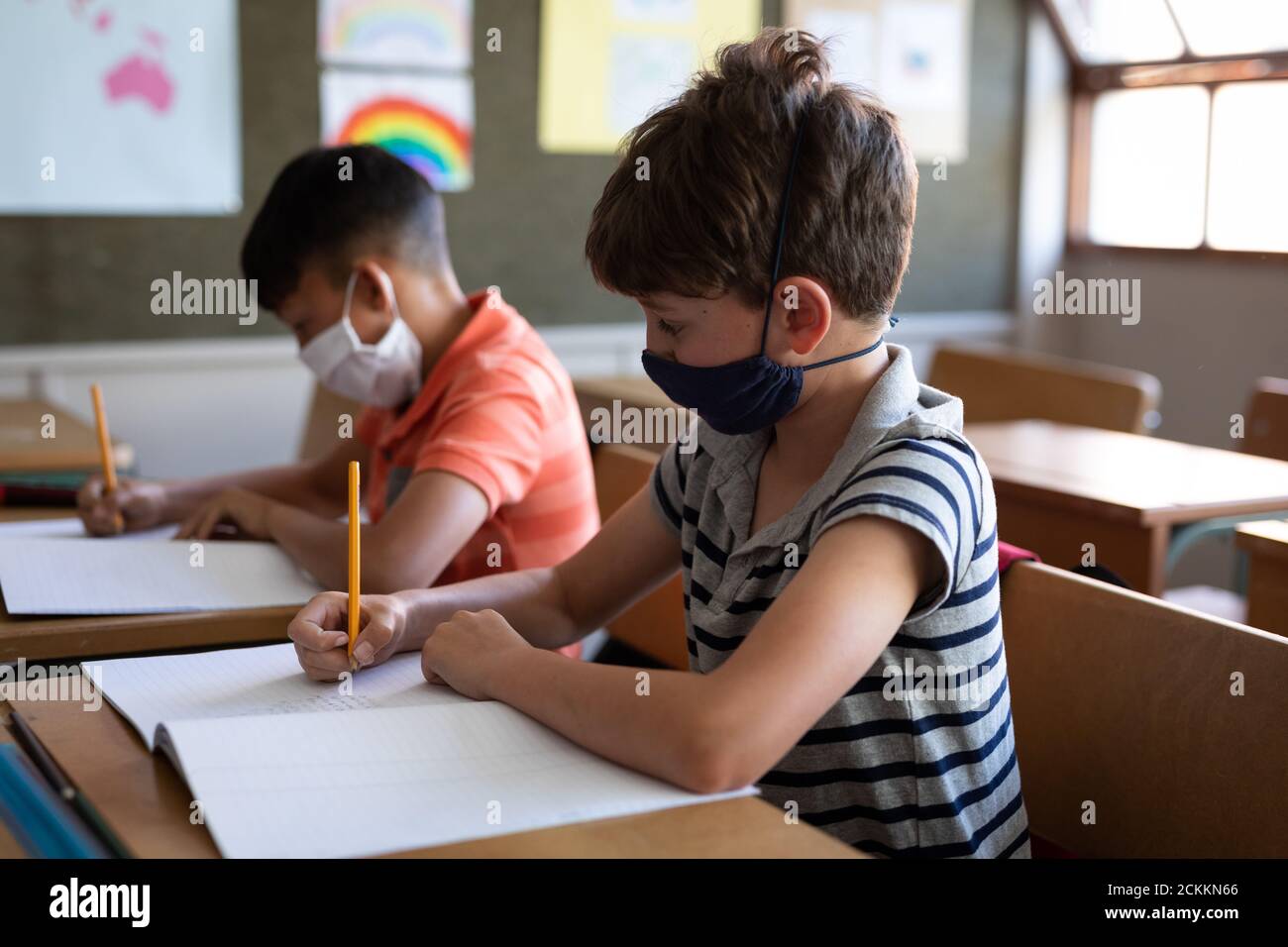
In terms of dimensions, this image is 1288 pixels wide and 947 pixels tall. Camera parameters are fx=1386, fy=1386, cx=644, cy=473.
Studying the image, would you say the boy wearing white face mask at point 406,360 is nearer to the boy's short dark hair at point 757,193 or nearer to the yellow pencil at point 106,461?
the yellow pencil at point 106,461

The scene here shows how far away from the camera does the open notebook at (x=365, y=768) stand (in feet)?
2.75

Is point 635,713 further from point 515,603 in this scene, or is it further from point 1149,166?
point 1149,166

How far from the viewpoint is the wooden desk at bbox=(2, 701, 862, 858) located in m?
0.83

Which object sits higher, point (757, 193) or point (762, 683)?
point (757, 193)

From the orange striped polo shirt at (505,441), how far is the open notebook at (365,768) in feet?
1.76

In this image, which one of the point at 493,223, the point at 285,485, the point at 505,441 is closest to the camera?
the point at 505,441

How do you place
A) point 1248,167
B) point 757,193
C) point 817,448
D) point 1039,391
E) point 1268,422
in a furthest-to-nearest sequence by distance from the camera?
point 1248,167
point 1039,391
point 1268,422
point 817,448
point 757,193

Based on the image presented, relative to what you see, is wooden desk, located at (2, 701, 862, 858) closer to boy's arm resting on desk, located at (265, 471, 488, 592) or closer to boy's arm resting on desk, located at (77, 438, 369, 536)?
boy's arm resting on desk, located at (265, 471, 488, 592)

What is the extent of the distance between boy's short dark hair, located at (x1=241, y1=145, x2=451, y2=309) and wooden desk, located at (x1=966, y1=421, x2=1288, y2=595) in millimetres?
1179

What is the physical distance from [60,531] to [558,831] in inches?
49.8

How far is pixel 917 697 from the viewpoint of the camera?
1.10 m

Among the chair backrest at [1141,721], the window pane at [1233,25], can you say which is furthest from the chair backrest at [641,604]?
the window pane at [1233,25]

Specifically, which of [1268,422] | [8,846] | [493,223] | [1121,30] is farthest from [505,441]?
[1121,30]
